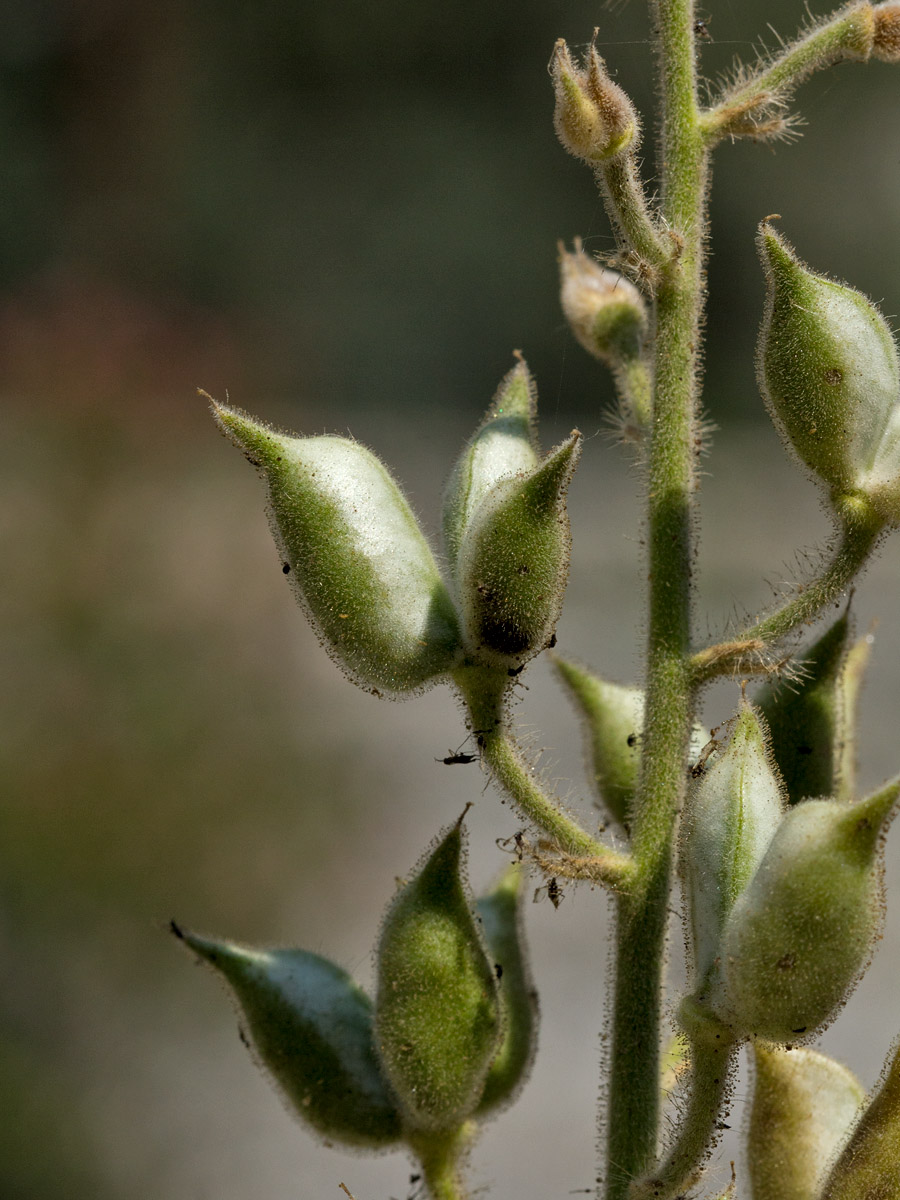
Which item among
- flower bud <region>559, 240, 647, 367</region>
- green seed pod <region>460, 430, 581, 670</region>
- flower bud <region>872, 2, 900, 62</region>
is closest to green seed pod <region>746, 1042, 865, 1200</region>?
green seed pod <region>460, 430, 581, 670</region>

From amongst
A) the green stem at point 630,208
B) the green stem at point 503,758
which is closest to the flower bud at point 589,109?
the green stem at point 630,208

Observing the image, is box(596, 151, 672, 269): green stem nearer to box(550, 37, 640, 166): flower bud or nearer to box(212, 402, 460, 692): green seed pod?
box(550, 37, 640, 166): flower bud

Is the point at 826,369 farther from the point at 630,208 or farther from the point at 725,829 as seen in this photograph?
the point at 725,829

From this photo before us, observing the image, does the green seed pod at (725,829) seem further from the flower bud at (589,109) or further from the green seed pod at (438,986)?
the flower bud at (589,109)

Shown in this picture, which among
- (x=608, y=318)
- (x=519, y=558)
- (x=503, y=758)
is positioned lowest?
(x=503, y=758)

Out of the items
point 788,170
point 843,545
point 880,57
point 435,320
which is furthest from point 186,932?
point 788,170

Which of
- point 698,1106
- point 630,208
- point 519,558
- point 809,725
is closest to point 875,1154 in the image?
point 698,1106
